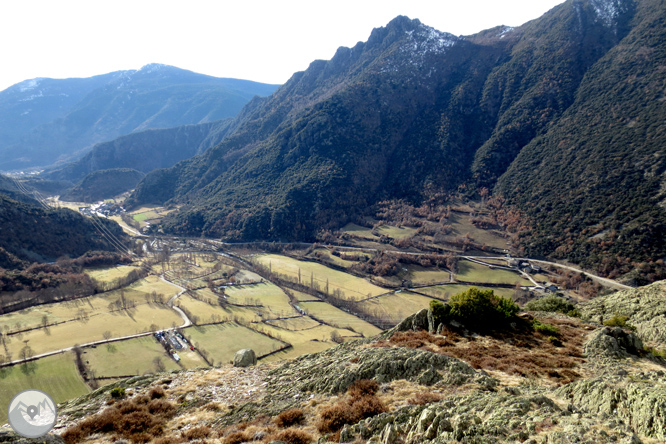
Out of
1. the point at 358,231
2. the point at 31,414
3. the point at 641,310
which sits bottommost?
the point at 358,231

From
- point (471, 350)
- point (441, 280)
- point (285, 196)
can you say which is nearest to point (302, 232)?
point (285, 196)

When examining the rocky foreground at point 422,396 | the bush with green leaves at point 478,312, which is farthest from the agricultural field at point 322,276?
the rocky foreground at point 422,396

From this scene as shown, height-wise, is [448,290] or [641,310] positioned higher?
[641,310]

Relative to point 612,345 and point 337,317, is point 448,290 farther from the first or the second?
point 612,345

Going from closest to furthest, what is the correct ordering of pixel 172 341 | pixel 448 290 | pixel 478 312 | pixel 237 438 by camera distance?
pixel 237 438, pixel 478 312, pixel 172 341, pixel 448 290

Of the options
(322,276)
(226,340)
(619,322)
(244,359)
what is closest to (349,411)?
(244,359)

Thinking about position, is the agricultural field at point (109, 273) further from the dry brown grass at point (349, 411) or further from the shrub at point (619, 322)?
the shrub at point (619, 322)
